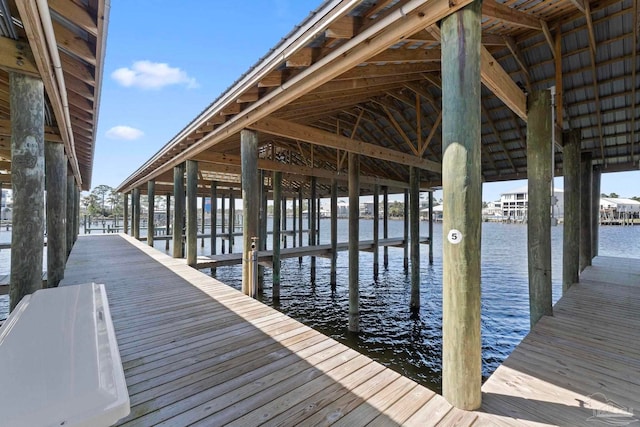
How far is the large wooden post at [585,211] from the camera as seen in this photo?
29.4ft

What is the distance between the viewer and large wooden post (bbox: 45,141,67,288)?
5.77 metres

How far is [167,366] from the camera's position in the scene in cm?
285

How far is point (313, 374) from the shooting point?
269 cm

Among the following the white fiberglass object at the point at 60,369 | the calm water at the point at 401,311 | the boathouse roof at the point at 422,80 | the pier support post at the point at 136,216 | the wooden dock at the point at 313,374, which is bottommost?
the calm water at the point at 401,311

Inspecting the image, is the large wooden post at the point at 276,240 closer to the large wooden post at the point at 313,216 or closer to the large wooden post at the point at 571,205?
the large wooden post at the point at 313,216

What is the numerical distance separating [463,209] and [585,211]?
10204 millimetres

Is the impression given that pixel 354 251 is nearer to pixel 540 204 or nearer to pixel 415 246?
pixel 415 246

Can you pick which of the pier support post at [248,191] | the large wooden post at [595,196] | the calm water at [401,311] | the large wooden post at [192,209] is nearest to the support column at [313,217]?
the calm water at [401,311]

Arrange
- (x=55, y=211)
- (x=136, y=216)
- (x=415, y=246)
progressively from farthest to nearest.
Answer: (x=136, y=216), (x=415, y=246), (x=55, y=211)

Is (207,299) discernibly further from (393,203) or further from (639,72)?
(393,203)

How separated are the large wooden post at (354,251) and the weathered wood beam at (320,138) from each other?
1.34 metres

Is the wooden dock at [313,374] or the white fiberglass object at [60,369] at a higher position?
the white fiberglass object at [60,369]

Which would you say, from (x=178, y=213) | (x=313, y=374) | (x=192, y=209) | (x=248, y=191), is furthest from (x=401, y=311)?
(x=178, y=213)

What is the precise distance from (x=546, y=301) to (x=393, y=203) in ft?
288
